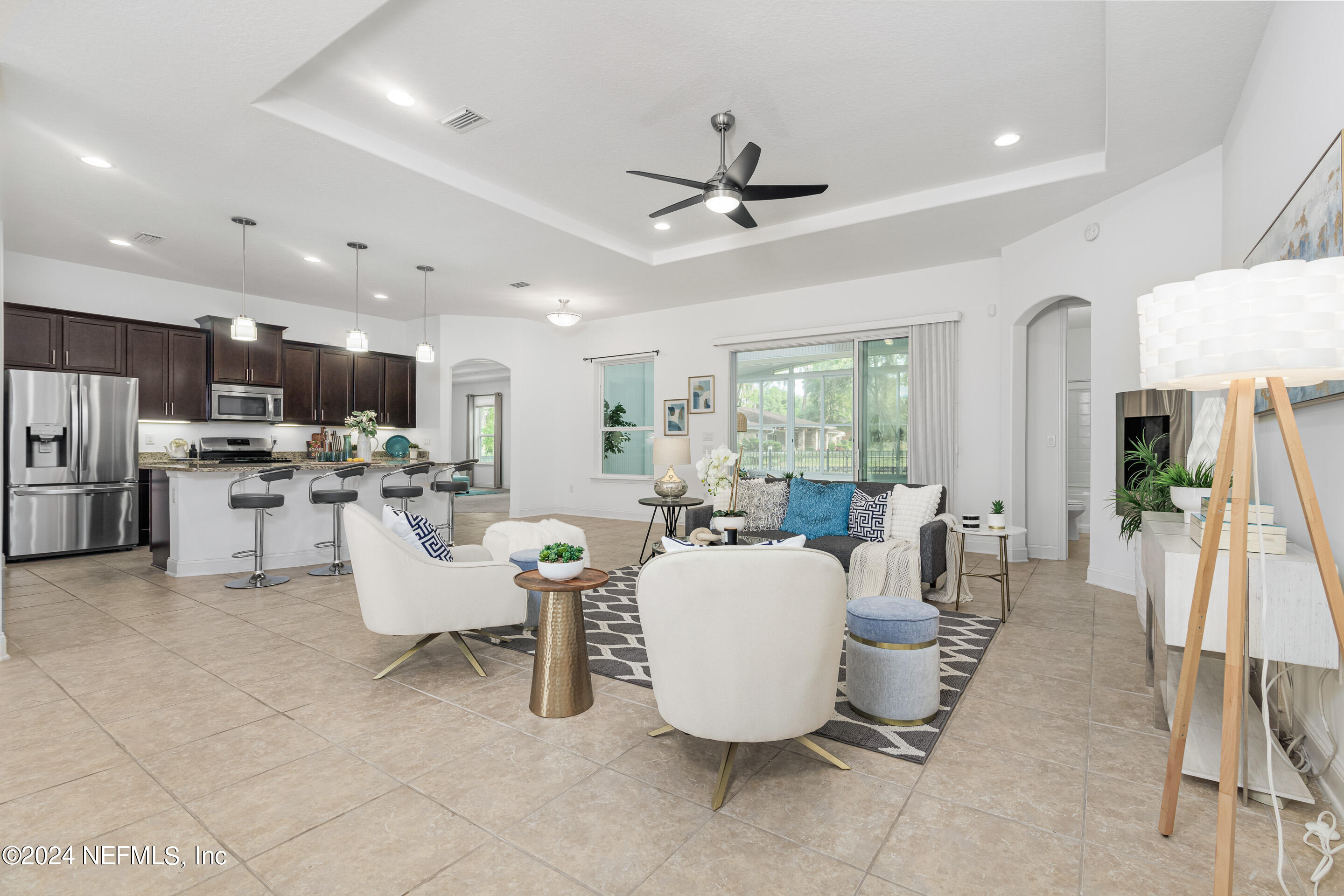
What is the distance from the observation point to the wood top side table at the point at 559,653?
2598 mm

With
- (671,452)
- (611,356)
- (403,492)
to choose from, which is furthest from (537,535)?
(611,356)

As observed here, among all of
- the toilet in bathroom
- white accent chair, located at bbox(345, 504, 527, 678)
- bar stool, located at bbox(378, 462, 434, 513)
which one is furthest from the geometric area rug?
the toilet in bathroom

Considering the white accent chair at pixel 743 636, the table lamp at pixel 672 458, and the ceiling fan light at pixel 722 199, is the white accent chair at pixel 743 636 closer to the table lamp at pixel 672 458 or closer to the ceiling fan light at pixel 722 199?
the ceiling fan light at pixel 722 199

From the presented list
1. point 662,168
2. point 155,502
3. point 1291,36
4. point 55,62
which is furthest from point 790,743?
point 155,502

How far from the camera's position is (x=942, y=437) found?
6434mm

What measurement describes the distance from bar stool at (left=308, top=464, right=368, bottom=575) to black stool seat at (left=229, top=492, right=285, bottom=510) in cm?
27

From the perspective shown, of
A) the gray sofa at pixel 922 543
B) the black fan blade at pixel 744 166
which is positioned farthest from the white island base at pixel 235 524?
the black fan blade at pixel 744 166

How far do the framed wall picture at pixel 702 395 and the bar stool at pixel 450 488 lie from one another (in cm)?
303

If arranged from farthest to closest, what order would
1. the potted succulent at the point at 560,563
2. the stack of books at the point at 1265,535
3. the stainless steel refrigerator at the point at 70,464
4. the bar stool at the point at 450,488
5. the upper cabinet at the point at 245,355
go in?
the upper cabinet at the point at 245,355, the bar stool at the point at 450,488, the stainless steel refrigerator at the point at 70,464, the potted succulent at the point at 560,563, the stack of books at the point at 1265,535

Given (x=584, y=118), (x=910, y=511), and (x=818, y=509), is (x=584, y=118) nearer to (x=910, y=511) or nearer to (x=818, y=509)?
(x=818, y=509)

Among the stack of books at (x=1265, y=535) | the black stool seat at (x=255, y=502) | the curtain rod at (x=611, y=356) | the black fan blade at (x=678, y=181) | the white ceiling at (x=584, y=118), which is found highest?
the white ceiling at (x=584, y=118)

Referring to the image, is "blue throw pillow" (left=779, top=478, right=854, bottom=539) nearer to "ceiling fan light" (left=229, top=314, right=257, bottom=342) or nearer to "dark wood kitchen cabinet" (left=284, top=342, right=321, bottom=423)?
"ceiling fan light" (left=229, top=314, right=257, bottom=342)

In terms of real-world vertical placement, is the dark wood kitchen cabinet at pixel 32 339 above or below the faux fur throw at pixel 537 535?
above

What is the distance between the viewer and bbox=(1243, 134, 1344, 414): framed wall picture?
205 cm
